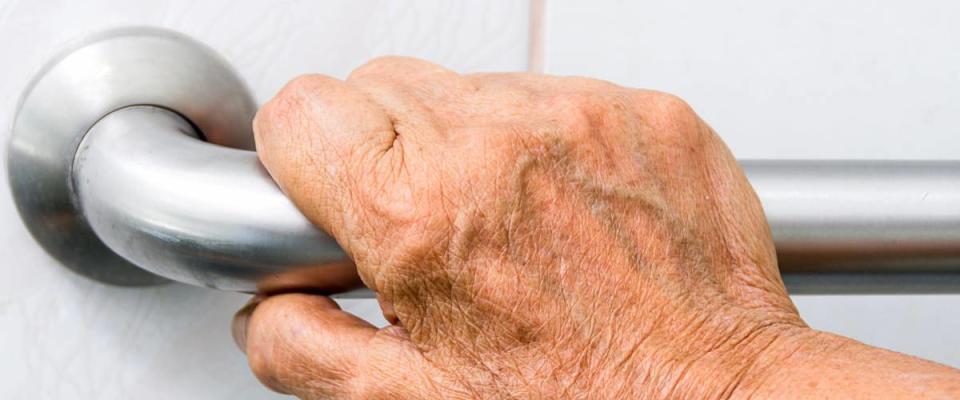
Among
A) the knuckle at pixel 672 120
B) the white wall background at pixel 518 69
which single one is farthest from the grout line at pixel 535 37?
the knuckle at pixel 672 120

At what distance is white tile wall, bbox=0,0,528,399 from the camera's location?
1.08 ft

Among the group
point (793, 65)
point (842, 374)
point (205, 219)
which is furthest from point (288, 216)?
point (793, 65)

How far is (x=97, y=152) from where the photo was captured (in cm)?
30

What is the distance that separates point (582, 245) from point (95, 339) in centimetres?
19

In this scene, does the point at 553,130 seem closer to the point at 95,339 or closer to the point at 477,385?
the point at 477,385

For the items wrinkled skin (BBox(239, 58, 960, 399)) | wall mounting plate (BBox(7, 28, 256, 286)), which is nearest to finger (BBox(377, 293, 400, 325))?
wrinkled skin (BBox(239, 58, 960, 399))

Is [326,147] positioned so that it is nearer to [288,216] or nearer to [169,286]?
[288,216]

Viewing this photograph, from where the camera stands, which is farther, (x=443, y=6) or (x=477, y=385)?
(x=443, y=6)

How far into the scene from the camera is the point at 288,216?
0.27 m

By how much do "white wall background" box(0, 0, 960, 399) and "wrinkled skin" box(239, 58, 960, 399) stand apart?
0.30 feet

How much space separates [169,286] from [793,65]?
269mm

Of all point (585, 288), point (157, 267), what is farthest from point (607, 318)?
point (157, 267)

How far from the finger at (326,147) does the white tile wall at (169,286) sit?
0.09 meters

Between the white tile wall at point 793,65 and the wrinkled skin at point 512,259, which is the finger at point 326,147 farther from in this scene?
the white tile wall at point 793,65
